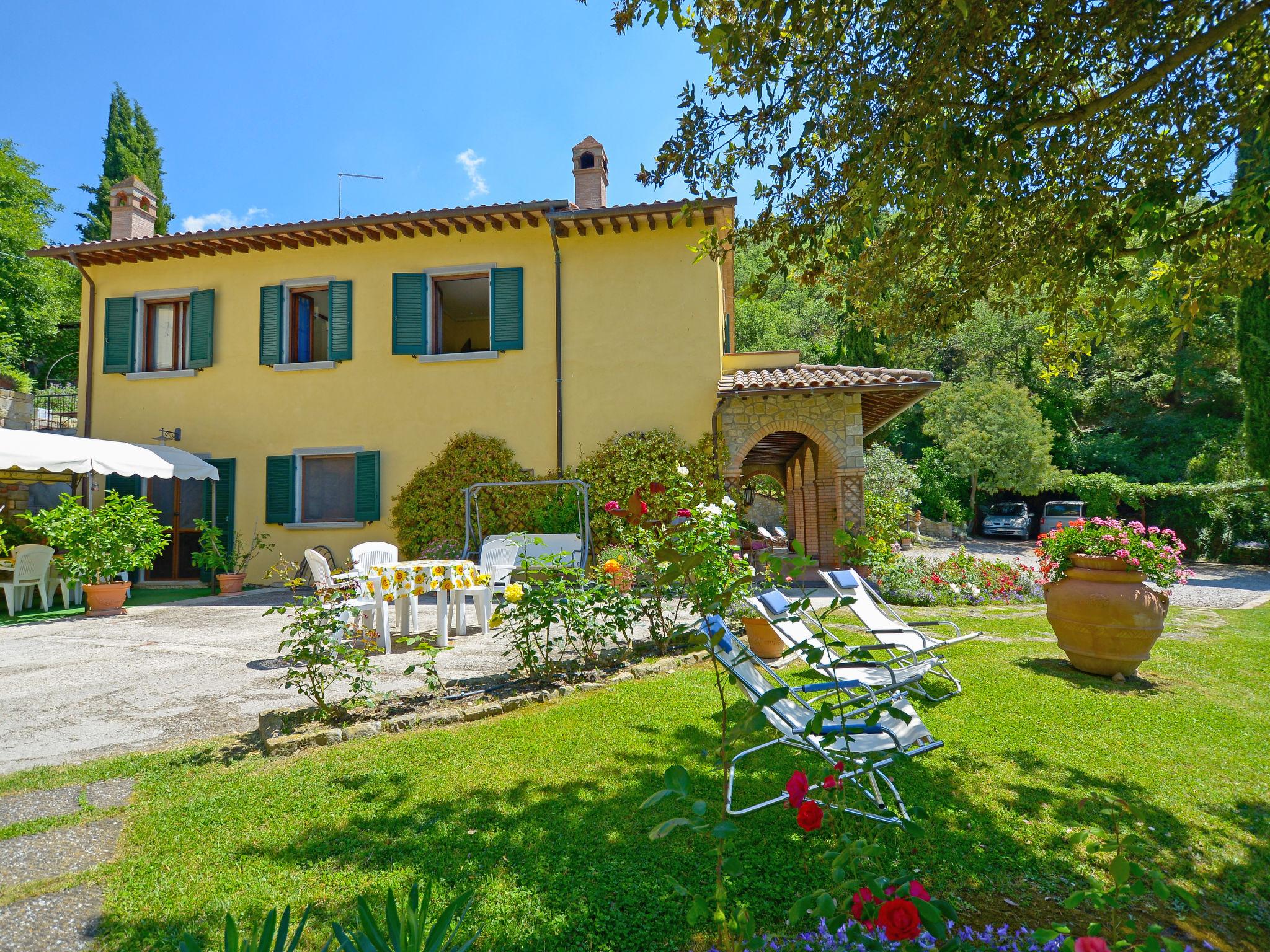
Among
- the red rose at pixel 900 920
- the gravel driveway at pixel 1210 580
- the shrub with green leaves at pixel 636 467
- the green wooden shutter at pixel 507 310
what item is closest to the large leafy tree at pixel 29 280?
the green wooden shutter at pixel 507 310

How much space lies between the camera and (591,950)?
6.29ft

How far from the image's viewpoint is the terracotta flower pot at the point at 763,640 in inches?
208

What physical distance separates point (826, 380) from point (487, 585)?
6277mm

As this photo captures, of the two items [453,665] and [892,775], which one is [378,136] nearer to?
[453,665]

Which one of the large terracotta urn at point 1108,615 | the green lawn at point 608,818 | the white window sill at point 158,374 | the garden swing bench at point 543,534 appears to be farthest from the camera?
the white window sill at point 158,374

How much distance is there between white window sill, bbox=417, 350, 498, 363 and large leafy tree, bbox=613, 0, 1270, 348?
24.1 feet

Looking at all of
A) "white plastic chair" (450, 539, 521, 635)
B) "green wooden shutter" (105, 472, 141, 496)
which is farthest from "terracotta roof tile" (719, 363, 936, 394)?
"green wooden shutter" (105, 472, 141, 496)

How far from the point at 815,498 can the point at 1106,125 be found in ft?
28.3

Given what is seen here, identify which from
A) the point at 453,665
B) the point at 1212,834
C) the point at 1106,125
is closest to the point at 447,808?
the point at 453,665

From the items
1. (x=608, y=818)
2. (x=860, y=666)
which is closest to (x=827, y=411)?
(x=860, y=666)

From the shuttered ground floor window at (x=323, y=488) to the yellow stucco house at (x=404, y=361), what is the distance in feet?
0.11

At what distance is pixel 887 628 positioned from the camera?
482 cm

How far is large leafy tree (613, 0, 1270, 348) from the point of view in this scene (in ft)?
10.7

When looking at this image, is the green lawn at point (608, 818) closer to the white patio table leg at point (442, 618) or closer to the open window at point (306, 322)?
the white patio table leg at point (442, 618)
